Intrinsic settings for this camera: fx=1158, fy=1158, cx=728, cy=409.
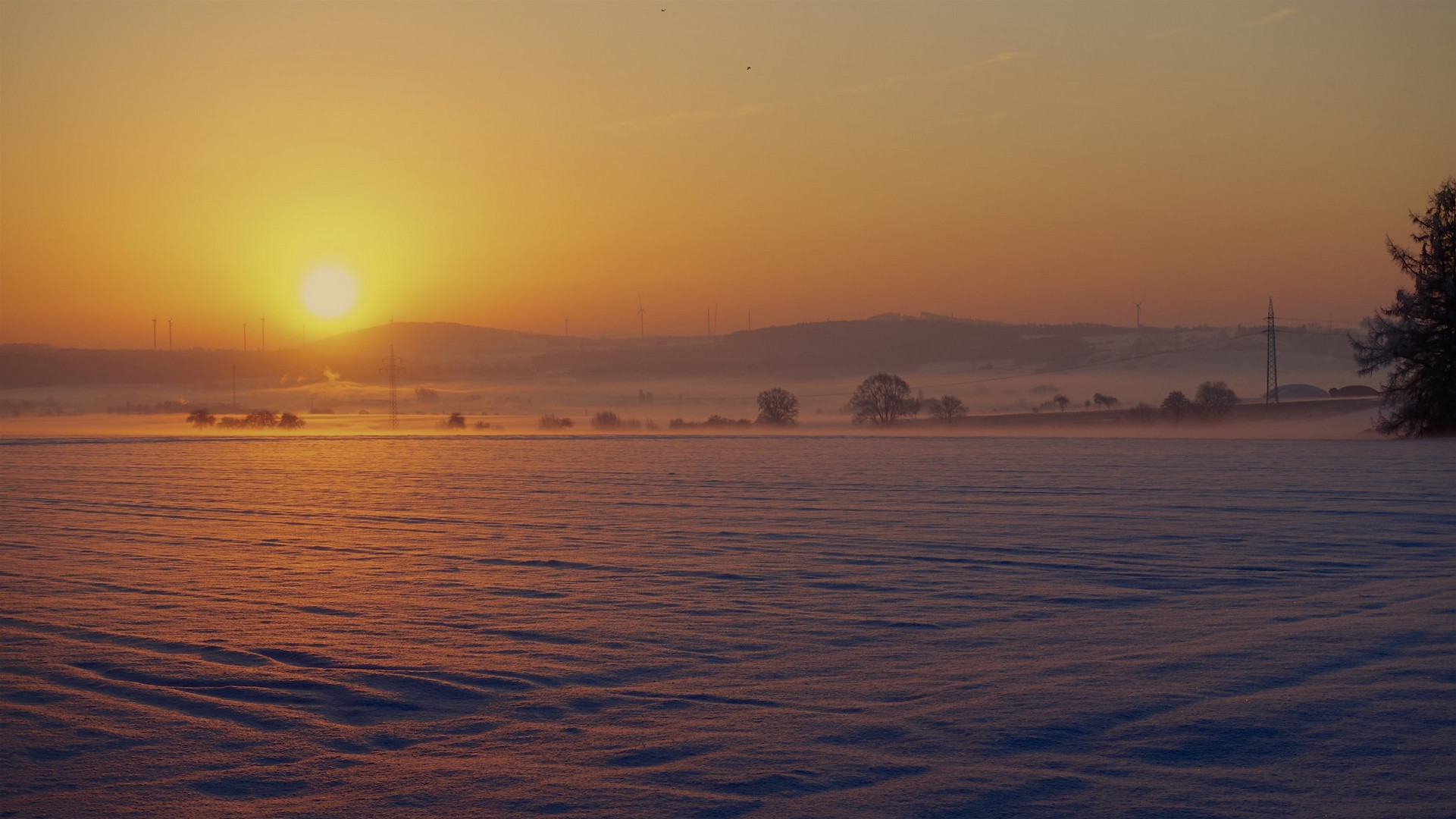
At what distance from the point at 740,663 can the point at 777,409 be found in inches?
2627

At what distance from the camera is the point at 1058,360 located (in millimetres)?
151375

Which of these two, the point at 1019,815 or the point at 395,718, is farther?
the point at 395,718

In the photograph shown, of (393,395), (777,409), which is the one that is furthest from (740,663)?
(393,395)

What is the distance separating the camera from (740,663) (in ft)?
25.8

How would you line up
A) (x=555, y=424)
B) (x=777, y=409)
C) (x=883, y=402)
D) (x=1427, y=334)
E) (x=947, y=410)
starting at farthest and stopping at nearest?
(x=777, y=409), (x=555, y=424), (x=947, y=410), (x=883, y=402), (x=1427, y=334)

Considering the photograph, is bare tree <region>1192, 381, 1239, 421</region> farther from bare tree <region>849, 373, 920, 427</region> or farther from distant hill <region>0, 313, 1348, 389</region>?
distant hill <region>0, 313, 1348, 389</region>

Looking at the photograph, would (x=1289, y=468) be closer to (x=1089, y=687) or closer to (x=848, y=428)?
(x=1089, y=687)

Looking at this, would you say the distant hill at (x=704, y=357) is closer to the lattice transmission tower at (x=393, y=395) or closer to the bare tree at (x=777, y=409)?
the lattice transmission tower at (x=393, y=395)

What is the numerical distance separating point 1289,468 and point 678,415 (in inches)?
2615

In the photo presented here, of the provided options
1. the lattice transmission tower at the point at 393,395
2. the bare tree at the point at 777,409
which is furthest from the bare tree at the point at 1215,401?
the lattice transmission tower at the point at 393,395

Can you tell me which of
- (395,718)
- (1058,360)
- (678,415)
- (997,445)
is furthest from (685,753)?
(1058,360)

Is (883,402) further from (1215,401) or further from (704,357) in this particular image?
(704,357)

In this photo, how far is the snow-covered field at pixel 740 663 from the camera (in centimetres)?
554

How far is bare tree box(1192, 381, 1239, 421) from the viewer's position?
2574 inches
